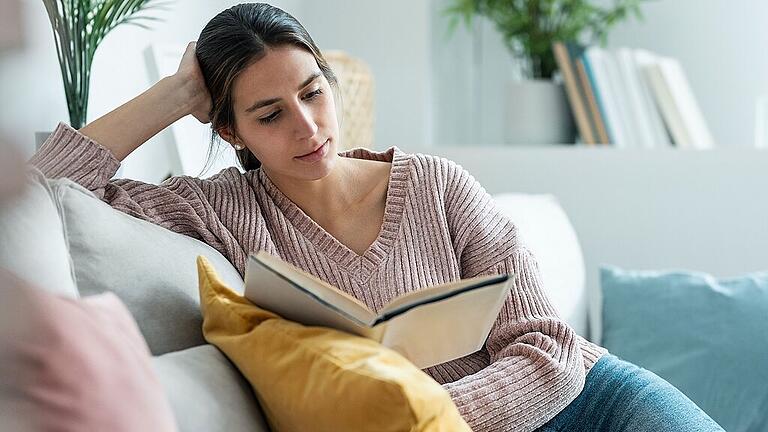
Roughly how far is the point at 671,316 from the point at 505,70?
5.00ft

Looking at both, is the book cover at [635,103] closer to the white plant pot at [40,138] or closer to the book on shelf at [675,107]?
the book on shelf at [675,107]

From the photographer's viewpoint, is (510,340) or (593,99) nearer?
(510,340)

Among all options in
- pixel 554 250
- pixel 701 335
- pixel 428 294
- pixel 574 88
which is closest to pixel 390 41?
pixel 574 88

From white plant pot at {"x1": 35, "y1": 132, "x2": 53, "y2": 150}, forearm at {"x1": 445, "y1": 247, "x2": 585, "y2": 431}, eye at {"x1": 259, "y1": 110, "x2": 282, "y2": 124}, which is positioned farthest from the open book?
white plant pot at {"x1": 35, "y1": 132, "x2": 53, "y2": 150}

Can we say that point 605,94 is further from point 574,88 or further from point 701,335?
point 701,335

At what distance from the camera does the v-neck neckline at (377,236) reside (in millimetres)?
1433

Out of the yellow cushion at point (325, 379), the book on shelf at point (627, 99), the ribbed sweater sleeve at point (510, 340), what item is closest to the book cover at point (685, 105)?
the book on shelf at point (627, 99)

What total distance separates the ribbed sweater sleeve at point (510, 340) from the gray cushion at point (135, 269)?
1.16ft

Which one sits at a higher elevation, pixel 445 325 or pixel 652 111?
pixel 445 325

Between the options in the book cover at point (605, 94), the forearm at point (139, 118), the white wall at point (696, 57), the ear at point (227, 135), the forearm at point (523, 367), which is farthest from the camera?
the white wall at point (696, 57)

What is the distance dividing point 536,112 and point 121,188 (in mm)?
1931

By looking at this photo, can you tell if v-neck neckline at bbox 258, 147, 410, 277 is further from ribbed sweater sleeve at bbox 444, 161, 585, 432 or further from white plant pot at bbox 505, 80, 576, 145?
white plant pot at bbox 505, 80, 576, 145

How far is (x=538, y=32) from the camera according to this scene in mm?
3096

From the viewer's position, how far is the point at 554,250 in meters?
2.07
